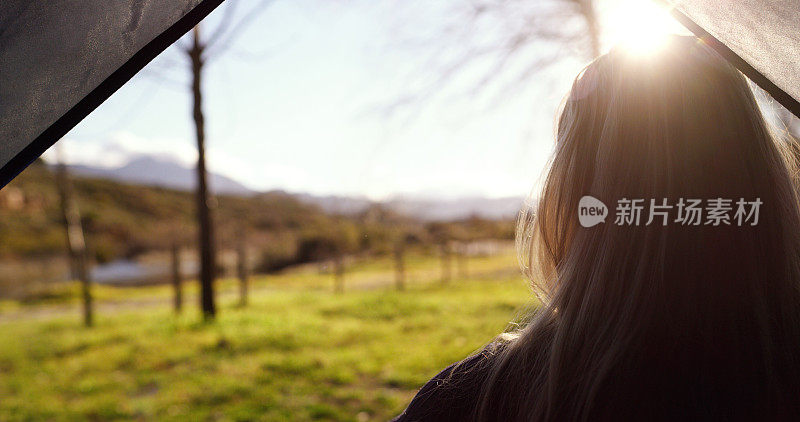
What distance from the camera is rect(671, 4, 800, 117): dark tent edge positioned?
928 millimetres

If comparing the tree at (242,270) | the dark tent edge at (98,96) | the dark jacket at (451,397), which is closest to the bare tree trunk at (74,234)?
the tree at (242,270)

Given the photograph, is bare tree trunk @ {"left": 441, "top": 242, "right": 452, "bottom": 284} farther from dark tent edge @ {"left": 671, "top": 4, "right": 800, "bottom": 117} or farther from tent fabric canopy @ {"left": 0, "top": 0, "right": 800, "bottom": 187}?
tent fabric canopy @ {"left": 0, "top": 0, "right": 800, "bottom": 187}

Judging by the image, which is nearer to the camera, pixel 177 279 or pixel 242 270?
pixel 177 279

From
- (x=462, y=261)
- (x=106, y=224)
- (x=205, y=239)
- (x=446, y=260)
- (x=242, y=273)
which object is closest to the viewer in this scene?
(x=205, y=239)

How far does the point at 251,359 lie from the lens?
632 cm

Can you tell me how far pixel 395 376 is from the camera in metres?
5.51

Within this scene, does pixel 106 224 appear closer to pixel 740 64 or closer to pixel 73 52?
pixel 73 52

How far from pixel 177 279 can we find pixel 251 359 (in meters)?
5.06

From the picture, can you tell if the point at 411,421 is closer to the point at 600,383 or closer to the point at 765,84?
the point at 600,383

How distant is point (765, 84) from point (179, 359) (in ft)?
22.9

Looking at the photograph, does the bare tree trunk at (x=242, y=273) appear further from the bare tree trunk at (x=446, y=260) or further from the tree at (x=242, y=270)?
the bare tree trunk at (x=446, y=260)

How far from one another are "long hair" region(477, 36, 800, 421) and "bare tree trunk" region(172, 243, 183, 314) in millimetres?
10536

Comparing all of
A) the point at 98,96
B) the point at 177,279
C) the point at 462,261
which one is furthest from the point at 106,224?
the point at 98,96

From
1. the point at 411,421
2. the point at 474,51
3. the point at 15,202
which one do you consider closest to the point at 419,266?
the point at 474,51
